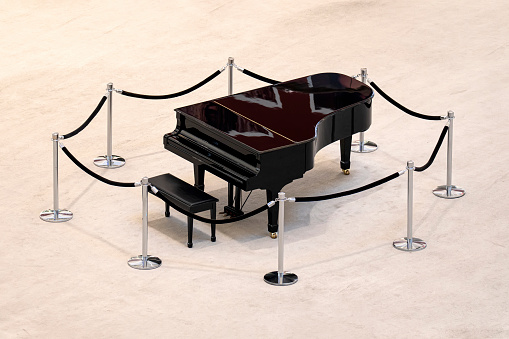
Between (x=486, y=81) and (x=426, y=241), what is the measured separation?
15.4 feet

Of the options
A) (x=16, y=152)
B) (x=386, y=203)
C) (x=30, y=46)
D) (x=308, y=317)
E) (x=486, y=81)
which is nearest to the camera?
(x=308, y=317)

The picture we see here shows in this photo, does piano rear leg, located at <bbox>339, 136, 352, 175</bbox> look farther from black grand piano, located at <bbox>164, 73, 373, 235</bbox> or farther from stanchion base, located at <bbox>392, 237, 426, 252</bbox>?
stanchion base, located at <bbox>392, 237, 426, 252</bbox>

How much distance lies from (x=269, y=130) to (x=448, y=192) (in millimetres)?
2171

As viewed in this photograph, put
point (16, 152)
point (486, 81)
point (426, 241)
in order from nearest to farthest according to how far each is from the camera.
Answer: point (426, 241) → point (16, 152) → point (486, 81)

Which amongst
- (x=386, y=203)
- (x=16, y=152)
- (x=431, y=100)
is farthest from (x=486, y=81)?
(x=16, y=152)

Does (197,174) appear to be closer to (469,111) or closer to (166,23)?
(469,111)

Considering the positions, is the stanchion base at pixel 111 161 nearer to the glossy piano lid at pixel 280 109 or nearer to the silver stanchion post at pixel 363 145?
the glossy piano lid at pixel 280 109

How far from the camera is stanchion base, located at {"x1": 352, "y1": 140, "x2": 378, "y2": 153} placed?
12.8 meters

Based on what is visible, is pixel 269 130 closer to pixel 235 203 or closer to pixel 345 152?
pixel 235 203

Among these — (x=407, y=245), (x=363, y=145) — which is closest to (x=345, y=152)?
(x=363, y=145)

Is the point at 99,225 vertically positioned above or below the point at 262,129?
below

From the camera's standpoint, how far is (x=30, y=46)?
15.7 meters

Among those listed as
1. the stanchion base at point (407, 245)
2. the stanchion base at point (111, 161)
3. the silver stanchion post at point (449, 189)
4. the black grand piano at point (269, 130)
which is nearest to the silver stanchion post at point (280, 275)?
the black grand piano at point (269, 130)

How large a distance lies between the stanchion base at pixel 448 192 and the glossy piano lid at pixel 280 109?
1.21 m
